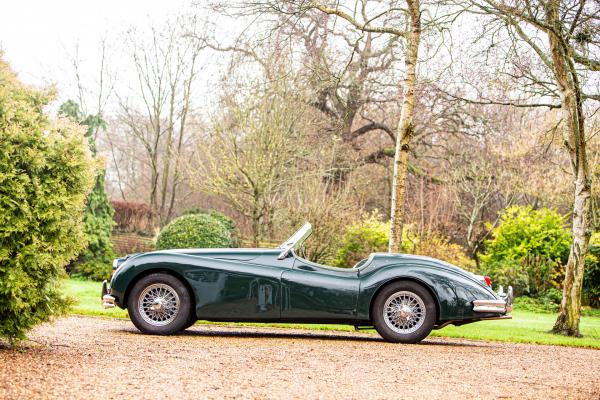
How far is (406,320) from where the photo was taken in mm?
9461

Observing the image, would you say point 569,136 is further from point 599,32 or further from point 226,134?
point 226,134

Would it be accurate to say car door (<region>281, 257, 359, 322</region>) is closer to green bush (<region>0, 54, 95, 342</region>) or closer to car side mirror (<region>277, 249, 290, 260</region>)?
car side mirror (<region>277, 249, 290, 260</region>)

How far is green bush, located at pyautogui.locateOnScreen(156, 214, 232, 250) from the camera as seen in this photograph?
19484 millimetres

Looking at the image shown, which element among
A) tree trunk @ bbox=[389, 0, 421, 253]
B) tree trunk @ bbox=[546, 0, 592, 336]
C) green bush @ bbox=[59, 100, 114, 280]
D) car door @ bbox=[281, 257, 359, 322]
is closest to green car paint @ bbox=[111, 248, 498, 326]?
car door @ bbox=[281, 257, 359, 322]

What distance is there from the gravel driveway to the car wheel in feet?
0.74

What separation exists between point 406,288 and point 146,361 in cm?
360

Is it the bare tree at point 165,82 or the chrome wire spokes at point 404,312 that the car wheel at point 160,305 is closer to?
the chrome wire spokes at point 404,312

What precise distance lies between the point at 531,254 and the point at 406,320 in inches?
426

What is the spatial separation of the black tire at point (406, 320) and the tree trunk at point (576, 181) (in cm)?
393

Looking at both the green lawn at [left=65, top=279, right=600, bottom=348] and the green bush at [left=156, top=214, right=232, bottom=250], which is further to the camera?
the green bush at [left=156, top=214, right=232, bottom=250]

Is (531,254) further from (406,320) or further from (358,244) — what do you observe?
(406,320)

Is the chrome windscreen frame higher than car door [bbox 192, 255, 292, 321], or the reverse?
the chrome windscreen frame

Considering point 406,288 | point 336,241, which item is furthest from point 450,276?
point 336,241

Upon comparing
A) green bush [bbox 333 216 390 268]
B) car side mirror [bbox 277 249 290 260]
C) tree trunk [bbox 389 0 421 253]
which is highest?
tree trunk [bbox 389 0 421 253]
